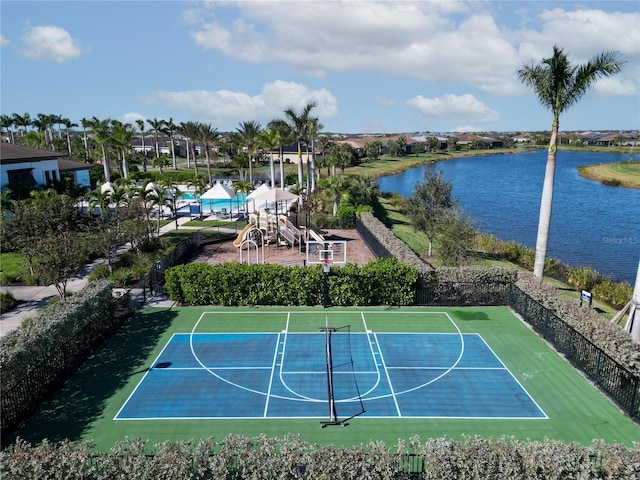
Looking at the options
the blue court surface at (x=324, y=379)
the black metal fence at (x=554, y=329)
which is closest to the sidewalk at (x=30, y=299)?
the blue court surface at (x=324, y=379)

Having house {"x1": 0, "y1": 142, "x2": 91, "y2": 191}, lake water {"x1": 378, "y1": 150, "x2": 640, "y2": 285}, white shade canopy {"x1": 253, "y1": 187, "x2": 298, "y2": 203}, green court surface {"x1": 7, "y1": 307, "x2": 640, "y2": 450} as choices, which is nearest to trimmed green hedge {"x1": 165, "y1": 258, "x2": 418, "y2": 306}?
green court surface {"x1": 7, "y1": 307, "x2": 640, "y2": 450}

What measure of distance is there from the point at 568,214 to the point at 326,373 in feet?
156

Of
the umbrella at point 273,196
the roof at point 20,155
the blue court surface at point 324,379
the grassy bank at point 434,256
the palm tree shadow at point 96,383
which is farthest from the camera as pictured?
the roof at point 20,155

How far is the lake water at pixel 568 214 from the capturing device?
3512 centimetres

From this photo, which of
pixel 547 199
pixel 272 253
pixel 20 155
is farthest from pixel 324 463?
pixel 20 155

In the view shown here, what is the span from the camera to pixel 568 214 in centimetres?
5262

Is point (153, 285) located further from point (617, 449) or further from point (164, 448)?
point (617, 449)

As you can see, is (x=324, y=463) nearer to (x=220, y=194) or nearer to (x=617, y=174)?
(x=220, y=194)

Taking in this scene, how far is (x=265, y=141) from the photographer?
163 feet

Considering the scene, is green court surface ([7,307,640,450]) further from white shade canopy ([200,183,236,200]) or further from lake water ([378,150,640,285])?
white shade canopy ([200,183,236,200])

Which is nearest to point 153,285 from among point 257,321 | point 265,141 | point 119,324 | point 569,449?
point 119,324

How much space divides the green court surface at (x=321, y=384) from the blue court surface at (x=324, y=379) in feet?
0.17

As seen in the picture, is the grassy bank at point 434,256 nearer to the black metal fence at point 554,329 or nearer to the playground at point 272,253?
the black metal fence at point 554,329

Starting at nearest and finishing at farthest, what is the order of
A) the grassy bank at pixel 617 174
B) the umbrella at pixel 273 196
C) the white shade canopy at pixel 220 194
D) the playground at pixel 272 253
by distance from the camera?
the umbrella at pixel 273 196, the playground at pixel 272 253, the white shade canopy at pixel 220 194, the grassy bank at pixel 617 174
